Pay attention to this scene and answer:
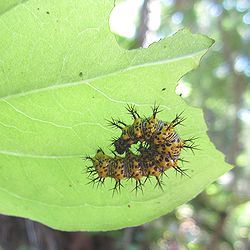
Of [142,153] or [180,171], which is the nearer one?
[180,171]

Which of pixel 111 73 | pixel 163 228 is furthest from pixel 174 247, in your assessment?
pixel 111 73

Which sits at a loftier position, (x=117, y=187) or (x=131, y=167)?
(x=131, y=167)

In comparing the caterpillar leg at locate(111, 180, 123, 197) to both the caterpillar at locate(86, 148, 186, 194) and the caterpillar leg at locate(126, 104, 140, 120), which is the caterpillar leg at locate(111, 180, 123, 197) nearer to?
the caterpillar at locate(86, 148, 186, 194)

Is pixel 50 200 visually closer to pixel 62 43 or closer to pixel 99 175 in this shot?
pixel 99 175

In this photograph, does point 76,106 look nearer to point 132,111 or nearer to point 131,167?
point 132,111

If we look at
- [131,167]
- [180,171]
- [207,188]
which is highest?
[207,188]

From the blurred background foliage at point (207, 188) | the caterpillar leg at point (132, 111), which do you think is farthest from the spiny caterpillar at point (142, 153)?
the blurred background foliage at point (207, 188)

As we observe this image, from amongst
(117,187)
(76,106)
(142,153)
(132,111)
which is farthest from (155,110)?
(142,153)

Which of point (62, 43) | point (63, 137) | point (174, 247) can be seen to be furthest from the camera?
point (174, 247)
